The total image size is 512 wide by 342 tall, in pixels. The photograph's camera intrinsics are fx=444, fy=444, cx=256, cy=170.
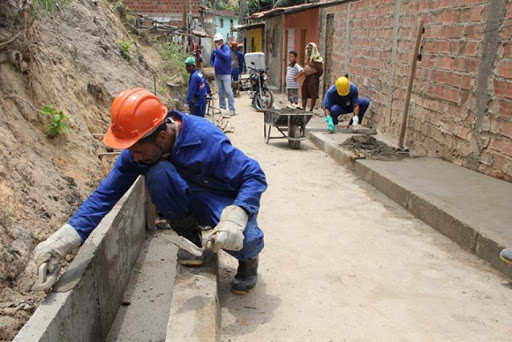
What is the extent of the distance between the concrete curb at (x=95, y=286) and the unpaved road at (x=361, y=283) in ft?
Answer: 2.59

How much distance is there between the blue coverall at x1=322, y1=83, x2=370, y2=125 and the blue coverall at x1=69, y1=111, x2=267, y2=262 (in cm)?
611

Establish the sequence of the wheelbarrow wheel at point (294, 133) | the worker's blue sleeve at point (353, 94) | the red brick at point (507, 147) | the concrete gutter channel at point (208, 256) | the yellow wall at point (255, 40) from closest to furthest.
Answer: the concrete gutter channel at point (208, 256) → the red brick at point (507, 147) → the wheelbarrow wheel at point (294, 133) → the worker's blue sleeve at point (353, 94) → the yellow wall at point (255, 40)

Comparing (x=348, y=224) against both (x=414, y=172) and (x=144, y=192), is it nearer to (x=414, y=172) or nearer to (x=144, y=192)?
(x=414, y=172)

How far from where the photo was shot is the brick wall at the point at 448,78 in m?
4.86

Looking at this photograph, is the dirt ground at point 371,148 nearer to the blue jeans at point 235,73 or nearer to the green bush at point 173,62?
the green bush at point 173,62

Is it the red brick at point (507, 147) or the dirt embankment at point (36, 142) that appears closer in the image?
the dirt embankment at point (36, 142)

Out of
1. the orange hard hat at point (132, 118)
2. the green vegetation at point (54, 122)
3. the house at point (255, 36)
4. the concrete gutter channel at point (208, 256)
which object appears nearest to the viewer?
the concrete gutter channel at point (208, 256)

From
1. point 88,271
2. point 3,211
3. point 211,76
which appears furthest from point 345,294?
point 211,76

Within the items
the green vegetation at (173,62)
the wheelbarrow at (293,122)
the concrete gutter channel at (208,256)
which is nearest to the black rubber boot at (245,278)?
the concrete gutter channel at (208,256)

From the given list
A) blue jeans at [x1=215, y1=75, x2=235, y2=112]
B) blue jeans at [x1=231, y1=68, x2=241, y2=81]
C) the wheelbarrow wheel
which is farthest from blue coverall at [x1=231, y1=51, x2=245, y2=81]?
the wheelbarrow wheel

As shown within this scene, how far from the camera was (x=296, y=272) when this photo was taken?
130 inches

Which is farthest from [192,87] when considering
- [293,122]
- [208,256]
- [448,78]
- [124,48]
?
[208,256]

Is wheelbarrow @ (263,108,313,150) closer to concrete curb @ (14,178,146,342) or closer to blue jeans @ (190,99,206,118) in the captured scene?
blue jeans @ (190,99,206,118)

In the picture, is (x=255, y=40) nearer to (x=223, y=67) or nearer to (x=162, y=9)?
(x=162, y=9)
